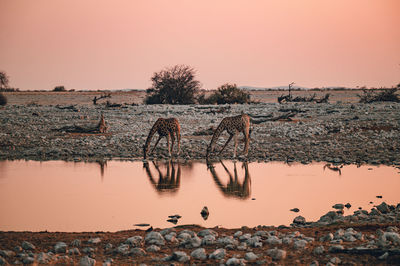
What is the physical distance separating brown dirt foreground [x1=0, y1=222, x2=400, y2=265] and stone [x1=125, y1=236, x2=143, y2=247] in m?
0.13

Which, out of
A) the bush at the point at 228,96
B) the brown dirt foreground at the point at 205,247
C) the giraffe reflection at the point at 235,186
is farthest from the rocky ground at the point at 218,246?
the bush at the point at 228,96

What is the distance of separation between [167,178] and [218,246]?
8.13m

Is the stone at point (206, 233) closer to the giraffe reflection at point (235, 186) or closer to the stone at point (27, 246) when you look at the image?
the stone at point (27, 246)

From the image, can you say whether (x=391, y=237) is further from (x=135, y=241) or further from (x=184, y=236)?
(x=135, y=241)

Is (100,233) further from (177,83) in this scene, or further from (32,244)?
(177,83)

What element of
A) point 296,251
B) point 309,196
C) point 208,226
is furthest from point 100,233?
point 309,196

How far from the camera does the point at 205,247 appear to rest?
775cm

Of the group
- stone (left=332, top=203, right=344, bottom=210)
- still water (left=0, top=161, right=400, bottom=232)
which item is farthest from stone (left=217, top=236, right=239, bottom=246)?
stone (left=332, top=203, right=344, bottom=210)

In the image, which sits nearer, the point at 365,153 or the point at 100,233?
the point at 100,233

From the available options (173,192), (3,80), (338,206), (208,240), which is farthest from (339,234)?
(3,80)

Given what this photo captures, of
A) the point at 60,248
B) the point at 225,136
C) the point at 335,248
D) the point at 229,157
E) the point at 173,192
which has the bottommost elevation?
the point at 173,192

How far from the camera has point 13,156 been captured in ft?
67.6

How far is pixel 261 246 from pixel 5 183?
9.95m

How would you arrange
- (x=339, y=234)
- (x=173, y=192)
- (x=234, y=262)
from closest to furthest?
(x=234, y=262), (x=339, y=234), (x=173, y=192)
